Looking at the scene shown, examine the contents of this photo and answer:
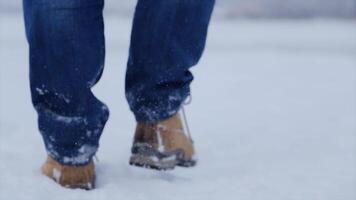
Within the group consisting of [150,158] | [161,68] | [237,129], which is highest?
[161,68]

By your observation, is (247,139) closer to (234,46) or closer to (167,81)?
(167,81)

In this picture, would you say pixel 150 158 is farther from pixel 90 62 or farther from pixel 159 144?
pixel 90 62

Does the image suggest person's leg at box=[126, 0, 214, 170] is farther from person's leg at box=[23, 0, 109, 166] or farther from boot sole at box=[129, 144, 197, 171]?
person's leg at box=[23, 0, 109, 166]

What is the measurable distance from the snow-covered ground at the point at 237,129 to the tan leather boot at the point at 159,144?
0.03 meters

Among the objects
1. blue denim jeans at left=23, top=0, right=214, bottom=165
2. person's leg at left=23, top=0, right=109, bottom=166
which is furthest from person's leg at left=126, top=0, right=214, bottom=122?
person's leg at left=23, top=0, right=109, bottom=166

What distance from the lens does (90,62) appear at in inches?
36.2

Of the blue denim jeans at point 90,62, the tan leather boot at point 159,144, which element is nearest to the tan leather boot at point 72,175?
the blue denim jeans at point 90,62

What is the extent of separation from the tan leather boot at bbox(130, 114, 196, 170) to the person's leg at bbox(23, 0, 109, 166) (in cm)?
14

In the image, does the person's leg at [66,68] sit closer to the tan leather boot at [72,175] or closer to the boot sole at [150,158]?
the tan leather boot at [72,175]

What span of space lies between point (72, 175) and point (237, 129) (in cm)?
61

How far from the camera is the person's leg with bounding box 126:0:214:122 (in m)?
1.02

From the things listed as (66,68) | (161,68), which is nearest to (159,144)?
(161,68)

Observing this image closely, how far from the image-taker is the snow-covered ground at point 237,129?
1016 mm

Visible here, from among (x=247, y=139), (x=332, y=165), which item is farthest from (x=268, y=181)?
(x=247, y=139)
